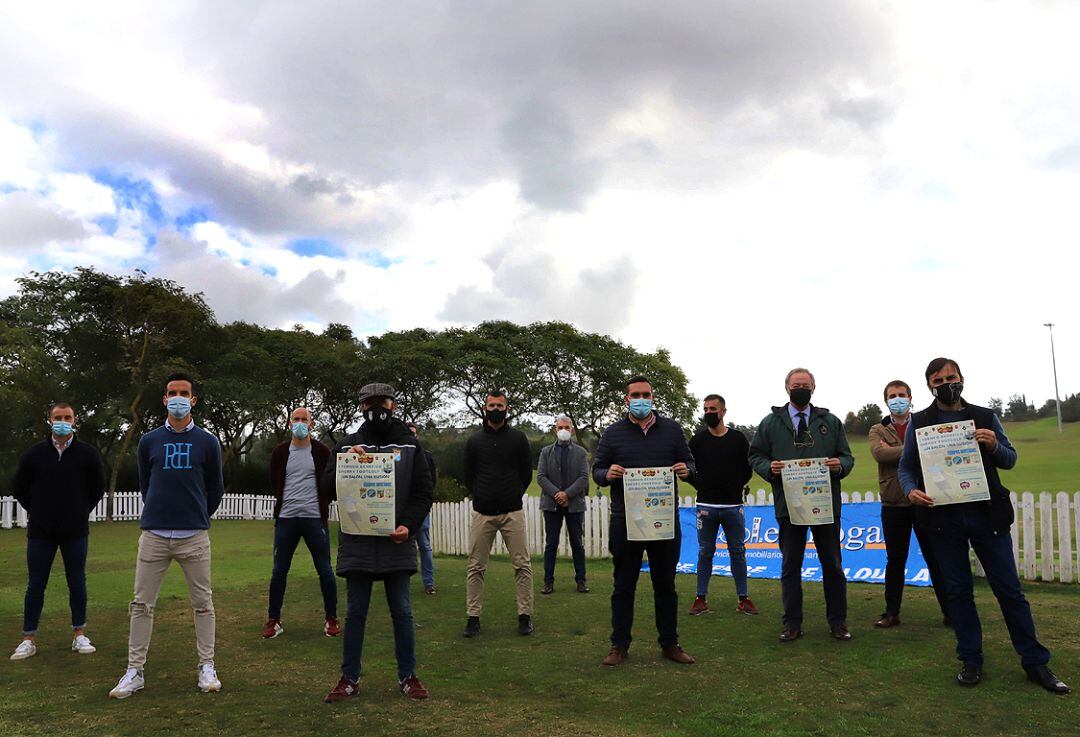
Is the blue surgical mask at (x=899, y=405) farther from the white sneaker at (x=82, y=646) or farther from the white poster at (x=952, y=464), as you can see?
the white sneaker at (x=82, y=646)

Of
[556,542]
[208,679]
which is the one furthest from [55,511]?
[556,542]

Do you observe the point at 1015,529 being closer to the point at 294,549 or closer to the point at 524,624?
the point at 524,624

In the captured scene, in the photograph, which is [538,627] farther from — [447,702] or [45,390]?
[45,390]

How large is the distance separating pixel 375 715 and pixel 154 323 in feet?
104

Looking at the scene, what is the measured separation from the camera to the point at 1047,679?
16.4ft

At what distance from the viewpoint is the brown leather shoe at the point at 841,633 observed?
653 cm

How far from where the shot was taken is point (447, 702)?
510 cm

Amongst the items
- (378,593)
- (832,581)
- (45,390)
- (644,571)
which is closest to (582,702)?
(832,581)

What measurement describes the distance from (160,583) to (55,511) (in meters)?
1.85

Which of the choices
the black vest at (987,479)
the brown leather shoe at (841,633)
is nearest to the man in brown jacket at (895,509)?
the brown leather shoe at (841,633)

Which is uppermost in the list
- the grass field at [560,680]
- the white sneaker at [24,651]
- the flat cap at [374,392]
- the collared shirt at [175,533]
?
the flat cap at [374,392]

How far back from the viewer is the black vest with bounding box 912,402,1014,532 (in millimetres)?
5238

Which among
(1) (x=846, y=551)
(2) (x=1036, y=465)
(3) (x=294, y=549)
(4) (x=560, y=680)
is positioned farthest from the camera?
(2) (x=1036, y=465)

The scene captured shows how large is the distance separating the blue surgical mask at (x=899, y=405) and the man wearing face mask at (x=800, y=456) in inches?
24.0
